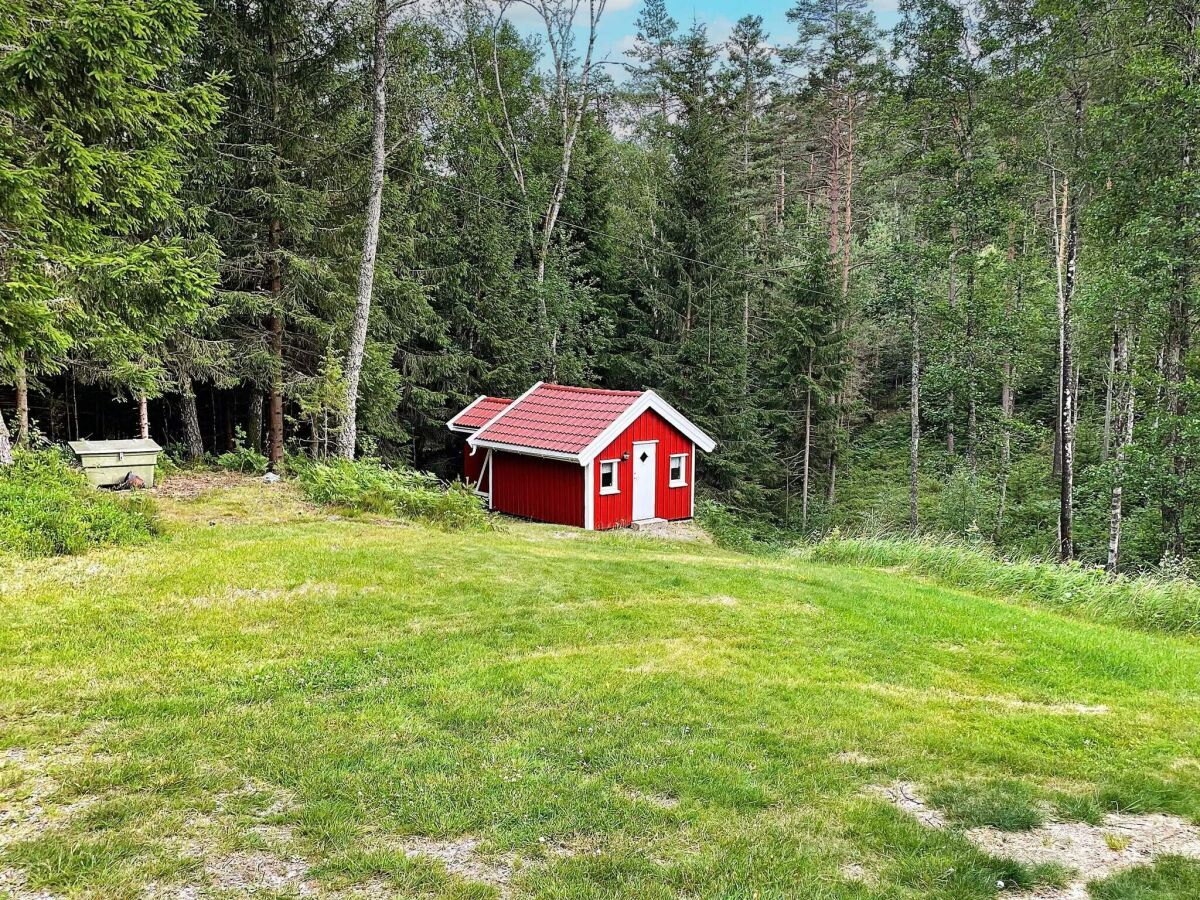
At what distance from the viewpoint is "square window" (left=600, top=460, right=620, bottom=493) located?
1705 centimetres

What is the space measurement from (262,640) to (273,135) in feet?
39.6

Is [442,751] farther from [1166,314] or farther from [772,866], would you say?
[1166,314]

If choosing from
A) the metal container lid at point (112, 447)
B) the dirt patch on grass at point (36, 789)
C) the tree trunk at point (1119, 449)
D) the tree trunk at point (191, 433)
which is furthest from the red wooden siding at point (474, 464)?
the dirt patch on grass at point (36, 789)

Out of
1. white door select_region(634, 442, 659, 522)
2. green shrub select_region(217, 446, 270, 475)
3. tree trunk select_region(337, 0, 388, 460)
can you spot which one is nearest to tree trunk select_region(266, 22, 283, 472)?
green shrub select_region(217, 446, 270, 475)

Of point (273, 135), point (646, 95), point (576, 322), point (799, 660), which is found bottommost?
point (799, 660)

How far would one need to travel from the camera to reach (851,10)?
24328 millimetres

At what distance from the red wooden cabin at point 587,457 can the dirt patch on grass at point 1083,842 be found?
12852 mm

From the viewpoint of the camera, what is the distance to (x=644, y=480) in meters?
18.0

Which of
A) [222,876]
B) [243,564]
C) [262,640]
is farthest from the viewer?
[243,564]

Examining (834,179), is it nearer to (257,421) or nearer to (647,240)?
(647,240)

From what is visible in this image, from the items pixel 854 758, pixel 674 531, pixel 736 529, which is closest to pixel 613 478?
pixel 674 531

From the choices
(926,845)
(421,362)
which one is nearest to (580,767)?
(926,845)

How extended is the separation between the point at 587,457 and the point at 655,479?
2680 mm

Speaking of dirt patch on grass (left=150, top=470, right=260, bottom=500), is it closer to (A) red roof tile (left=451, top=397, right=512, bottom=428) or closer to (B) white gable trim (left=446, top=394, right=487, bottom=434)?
(B) white gable trim (left=446, top=394, right=487, bottom=434)
